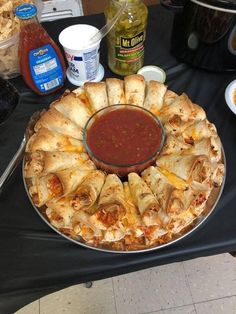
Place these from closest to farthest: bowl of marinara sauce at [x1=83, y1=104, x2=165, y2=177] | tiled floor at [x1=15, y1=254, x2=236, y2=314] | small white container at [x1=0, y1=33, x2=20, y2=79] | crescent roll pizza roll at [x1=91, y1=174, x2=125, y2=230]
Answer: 1. crescent roll pizza roll at [x1=91, y1=174, x2=125, y2=230]
2. bowl of marinara sauce at [x1=83, y1=104, x2=165, y2=177]
3. small white container at [x1=0, y1=33, x2=20, y2=79]
4. tiled floor at [x1=15, y1=254, x2=236, y2=314]

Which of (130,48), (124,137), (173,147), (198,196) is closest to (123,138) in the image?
(124,137)

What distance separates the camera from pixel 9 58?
39.2 inches

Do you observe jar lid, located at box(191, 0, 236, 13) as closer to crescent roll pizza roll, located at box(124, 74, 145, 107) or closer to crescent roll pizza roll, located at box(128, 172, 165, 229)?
crescent roll pizza roll, located at box(124, 74, 145, 107)

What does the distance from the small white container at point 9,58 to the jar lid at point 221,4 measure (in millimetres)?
541

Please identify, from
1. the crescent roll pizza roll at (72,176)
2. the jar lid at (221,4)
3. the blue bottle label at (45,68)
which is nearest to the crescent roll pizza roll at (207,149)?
the crescent roll pizza roll at (72,176)

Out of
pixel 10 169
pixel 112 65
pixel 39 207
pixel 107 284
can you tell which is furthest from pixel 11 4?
pixel 107 284

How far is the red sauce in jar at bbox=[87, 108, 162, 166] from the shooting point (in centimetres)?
74

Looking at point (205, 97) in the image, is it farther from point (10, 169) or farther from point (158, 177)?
point (10, 169)

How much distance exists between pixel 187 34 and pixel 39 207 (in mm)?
670

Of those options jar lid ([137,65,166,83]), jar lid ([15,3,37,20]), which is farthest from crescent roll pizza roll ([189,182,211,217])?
jar lid ([15,3,37,20])

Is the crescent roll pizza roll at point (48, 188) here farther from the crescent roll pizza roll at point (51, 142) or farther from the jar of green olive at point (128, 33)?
the jar of green olive at point (128, 33)

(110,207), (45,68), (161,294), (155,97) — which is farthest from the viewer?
(161,294)

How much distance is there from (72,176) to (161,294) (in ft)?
2.50

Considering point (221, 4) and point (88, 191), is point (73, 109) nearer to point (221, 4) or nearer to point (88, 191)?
point (88, 191)
